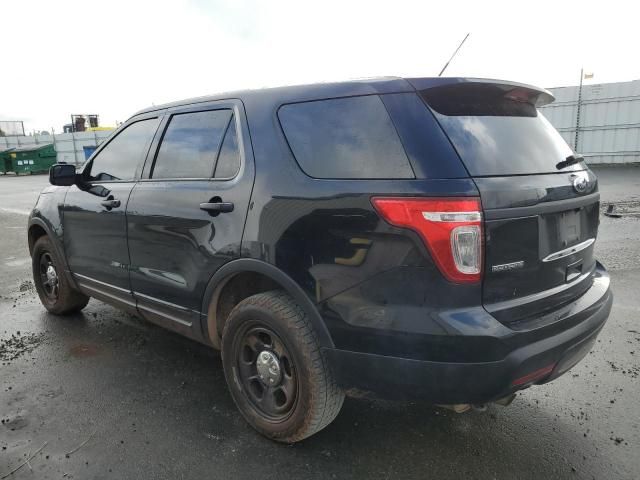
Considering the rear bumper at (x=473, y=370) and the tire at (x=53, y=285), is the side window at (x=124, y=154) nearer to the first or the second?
the tire at (x=53, y=285)

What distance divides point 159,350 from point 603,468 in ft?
10.0

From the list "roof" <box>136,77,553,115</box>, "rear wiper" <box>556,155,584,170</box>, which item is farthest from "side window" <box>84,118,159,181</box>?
"rear wiper" <box>556,155,584,170</box>

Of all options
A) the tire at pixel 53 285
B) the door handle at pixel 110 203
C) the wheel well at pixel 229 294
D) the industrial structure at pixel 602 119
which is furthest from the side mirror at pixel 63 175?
the industrial structure at pixel 602 119

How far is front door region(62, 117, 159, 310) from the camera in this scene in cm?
343

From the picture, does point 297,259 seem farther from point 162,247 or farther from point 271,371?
point 162,247

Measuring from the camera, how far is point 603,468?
7.66 feet

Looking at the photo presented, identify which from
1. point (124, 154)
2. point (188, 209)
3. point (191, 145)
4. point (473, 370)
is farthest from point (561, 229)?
point (124, 154)

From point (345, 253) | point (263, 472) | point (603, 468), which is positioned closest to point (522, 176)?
point (345, 253)

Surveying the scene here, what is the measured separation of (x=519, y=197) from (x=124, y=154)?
286 centimetres

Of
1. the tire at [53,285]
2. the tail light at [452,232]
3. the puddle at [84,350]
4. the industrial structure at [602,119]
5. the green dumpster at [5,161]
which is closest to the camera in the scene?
the tail light at [452,232]

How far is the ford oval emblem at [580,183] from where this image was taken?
2359 millimetres

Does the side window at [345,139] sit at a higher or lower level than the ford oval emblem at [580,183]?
higher

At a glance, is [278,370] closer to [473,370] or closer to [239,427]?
[239,427]

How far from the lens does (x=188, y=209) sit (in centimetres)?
283
